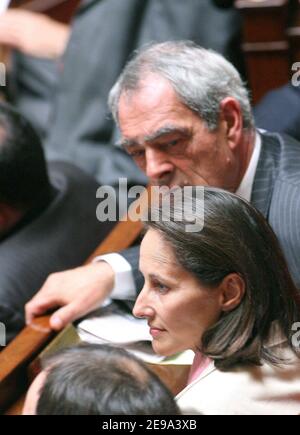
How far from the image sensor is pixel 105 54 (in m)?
1.81

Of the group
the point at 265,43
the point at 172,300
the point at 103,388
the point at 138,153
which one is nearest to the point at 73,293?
the point at 138,153

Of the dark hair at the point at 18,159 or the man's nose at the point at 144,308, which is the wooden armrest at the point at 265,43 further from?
the man's nose at the point at 144,308

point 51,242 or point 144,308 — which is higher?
point 144,308

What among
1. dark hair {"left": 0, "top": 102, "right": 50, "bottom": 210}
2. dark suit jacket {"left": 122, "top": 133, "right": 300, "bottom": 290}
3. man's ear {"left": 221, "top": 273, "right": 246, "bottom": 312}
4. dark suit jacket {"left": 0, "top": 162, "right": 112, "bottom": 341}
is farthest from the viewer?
dark hair {"left": 0, "top": 102, "right": 50, "bottom": 210}

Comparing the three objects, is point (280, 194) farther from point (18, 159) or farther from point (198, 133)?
point (18, 159)

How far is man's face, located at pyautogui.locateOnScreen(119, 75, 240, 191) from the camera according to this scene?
3.54 feet

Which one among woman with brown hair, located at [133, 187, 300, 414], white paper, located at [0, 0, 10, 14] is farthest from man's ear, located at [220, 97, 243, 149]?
white paper, located at [0, 0, 10, 14]

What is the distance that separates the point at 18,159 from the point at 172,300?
582mm

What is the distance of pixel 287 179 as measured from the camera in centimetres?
111

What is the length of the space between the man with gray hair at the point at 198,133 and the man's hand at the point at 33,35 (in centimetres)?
89

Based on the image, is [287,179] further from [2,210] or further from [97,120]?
[97,120]

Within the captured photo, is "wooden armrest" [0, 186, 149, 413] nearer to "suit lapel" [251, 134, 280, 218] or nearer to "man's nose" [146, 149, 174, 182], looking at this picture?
"man's nose" [146, 149, 174, 182]

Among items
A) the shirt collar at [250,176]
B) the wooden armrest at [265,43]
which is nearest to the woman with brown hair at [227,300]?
the shirt collar at [250,176]

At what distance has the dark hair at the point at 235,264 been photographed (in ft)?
2.86
